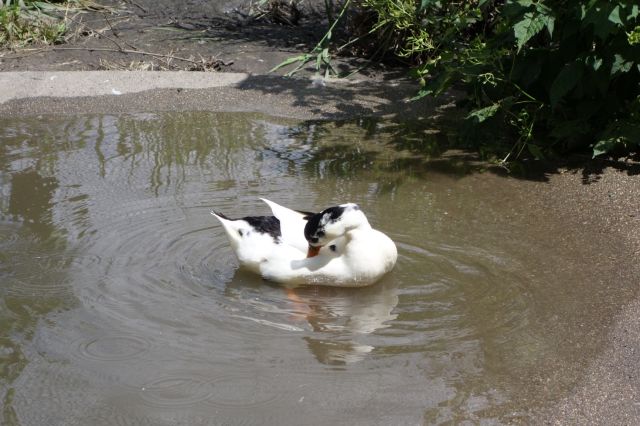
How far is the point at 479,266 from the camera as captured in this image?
16.8ft

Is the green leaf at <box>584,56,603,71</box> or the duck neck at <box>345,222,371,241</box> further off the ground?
the green leaf at <box>584,56,603,71</box>

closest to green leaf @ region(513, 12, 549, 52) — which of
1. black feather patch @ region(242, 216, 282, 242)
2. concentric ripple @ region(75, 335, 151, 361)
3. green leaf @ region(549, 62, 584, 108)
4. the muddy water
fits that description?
green leaf @ region(549, 62, 584, 108)

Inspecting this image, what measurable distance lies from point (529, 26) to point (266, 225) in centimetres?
225

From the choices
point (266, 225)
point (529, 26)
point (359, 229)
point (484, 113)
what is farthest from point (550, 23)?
point (266, 225)

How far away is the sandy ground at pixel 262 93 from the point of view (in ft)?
13.2

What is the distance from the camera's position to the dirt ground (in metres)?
9.90

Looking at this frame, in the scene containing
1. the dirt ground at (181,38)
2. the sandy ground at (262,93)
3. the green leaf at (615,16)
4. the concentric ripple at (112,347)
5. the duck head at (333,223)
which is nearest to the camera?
the sandy ground at (262,93)

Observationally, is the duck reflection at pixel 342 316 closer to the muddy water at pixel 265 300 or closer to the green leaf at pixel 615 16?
the muddy water at pixel 265 300

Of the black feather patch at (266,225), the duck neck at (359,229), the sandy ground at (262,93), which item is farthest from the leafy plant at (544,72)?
the black feather patch at (266,225)

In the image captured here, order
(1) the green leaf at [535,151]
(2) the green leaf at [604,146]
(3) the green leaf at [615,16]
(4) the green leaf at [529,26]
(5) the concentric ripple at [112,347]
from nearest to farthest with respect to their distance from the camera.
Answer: (5) the concentric ripple at [112,347], (3) the green leaf at [615,16], (4) the green leaf at [529,26], (2) the green leaf at [604,146], (1) the green leaf at [535,151]

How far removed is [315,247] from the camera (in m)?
5.10

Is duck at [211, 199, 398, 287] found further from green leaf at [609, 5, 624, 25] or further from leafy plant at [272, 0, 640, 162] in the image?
green leaf at [609, 5, 624, 25]

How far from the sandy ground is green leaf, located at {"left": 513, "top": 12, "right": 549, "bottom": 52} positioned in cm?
110

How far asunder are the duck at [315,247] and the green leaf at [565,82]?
6.50 feet
